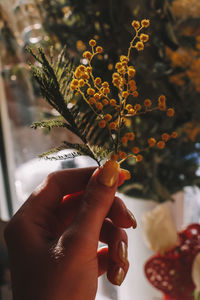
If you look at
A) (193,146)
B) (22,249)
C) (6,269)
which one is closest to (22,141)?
(6,269)

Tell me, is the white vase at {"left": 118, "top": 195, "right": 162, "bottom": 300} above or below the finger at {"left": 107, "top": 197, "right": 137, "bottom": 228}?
below

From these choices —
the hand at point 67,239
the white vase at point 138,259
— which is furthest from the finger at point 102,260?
the white vase at point 138,259

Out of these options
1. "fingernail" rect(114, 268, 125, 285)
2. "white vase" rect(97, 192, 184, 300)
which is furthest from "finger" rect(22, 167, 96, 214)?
"white vase" rect(97, 192, 184, 300)

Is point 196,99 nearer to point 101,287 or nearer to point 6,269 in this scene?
point 101,287

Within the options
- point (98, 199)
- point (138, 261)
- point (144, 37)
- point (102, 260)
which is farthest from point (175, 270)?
point (144, 37)

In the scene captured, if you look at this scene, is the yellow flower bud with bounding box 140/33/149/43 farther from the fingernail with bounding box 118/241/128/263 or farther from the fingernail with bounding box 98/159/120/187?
the fingernail with bounding box 118/241/128/263

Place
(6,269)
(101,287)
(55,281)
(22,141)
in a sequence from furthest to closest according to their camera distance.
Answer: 1. (22,141)
2. (6,269)
3. (101,287)
4. (55,281)

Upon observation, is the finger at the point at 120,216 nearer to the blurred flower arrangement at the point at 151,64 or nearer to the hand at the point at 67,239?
the hand at the point at 67,239

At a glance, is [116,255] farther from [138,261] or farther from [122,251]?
[138,261]
